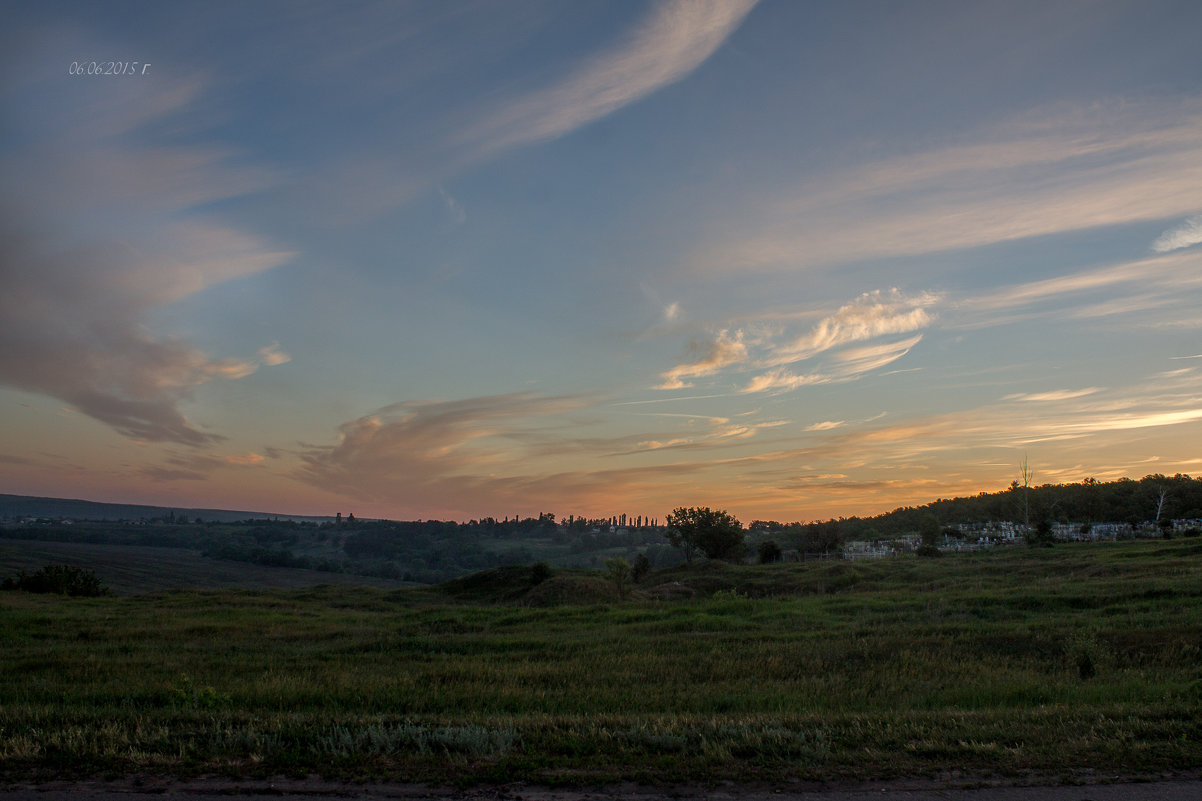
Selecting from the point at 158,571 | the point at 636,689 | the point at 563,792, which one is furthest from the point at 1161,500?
the point at 158,571

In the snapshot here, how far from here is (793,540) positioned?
323 ft

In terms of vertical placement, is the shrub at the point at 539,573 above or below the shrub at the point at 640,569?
above

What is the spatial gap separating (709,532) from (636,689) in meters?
55.2

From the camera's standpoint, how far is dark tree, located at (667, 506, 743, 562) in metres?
65.1

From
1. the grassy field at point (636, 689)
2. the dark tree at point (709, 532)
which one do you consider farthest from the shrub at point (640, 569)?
the grassy field at point (636, 689)

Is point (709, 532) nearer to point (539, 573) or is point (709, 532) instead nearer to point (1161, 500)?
point (539, 573)

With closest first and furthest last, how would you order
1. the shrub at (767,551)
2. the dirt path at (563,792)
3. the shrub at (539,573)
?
the dirt path at (563,792)
the shrub at (539,573)
the shrub at (767,551)

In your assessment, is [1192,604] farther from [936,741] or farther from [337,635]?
[337,635]

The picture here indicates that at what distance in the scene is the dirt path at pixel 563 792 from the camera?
517 centimetres

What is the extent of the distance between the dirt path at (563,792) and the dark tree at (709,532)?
199 ft

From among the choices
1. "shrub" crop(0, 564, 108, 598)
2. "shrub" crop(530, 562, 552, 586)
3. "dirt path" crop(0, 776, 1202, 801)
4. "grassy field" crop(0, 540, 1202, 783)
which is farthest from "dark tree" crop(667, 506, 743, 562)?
"dirt path" crop(0, 776, 1202, 801)

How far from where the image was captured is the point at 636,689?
11500mm

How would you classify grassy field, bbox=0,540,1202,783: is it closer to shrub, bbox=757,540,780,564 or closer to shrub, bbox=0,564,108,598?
shrub, bbox=0,564,108,598

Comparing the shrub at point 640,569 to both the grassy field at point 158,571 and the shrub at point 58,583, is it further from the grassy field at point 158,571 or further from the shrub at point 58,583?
the shrub at point 58,583
